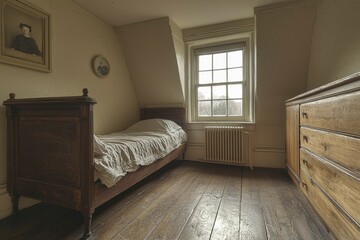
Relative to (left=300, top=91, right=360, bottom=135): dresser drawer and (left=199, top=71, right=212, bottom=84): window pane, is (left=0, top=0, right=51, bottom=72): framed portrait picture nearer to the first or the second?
(left=199, top=71, right=212, bottom=84): window pane

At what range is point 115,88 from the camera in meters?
2.94

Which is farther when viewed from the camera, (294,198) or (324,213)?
(294,198)

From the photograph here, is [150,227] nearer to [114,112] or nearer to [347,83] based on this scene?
[347,83]

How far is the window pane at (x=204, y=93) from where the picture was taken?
3293 millimetres

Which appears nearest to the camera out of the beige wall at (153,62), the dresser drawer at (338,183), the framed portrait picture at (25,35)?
the dresser drawer at (338,183)

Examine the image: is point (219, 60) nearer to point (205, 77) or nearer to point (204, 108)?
point (205, 77)

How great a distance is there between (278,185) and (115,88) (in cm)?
258

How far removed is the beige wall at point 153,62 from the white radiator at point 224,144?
0.78 metres

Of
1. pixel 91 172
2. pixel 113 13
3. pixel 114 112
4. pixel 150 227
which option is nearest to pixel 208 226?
pixel 150 227

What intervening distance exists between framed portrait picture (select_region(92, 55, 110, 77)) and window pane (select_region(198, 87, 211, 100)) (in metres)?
1.54

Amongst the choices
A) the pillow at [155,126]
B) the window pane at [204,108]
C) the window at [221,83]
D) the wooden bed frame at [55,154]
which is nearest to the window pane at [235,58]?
the window at [221,83]

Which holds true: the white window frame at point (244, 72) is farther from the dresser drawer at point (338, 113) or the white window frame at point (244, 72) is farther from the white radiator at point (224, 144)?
the dresser drawer at point (338, 113)

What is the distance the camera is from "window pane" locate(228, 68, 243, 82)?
122 inches

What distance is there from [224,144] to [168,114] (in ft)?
3.55
